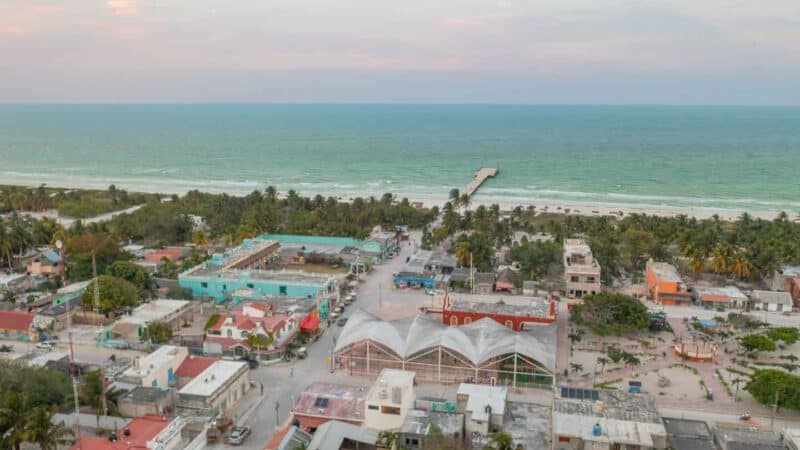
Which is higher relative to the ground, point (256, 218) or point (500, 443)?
point (256, 218)

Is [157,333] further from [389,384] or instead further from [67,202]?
[67,202]

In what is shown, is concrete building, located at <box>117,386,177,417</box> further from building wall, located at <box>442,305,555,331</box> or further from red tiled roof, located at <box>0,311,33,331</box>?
building wall, located at <box>442,305,555,331</box>

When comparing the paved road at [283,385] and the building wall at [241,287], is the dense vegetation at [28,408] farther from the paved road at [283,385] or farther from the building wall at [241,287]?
the building wall at [241,287]

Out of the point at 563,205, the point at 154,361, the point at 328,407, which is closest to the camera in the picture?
the point at 328,407

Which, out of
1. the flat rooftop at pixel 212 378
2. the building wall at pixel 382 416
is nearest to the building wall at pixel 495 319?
the building wall at pixel 382 416

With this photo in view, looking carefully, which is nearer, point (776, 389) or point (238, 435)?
point (238, 435)

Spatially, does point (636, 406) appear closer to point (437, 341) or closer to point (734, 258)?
point (437, 341)

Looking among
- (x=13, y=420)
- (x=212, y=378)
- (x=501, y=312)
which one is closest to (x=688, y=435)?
(x=501, y=312)

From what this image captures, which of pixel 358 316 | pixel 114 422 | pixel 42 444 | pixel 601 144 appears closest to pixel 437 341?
pixel 358 316
